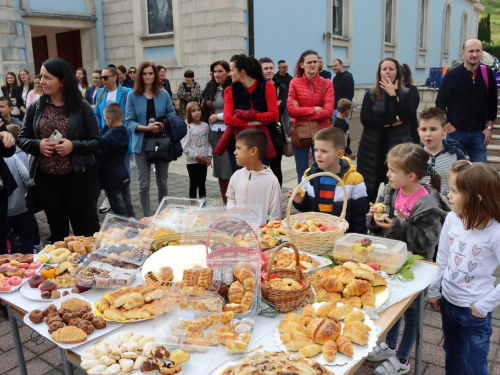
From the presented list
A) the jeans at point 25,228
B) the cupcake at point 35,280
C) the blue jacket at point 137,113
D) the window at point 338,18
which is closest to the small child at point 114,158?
the blue jacket at point 137,113

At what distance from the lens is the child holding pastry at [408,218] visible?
104 inches

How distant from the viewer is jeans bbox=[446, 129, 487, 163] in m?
5.36

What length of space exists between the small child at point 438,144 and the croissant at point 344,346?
7.20 feet

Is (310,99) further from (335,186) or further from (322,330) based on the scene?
(322,330)

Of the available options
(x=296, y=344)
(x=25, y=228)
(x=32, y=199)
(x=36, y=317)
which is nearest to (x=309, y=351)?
(x=296, y=344)

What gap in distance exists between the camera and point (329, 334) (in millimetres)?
1722

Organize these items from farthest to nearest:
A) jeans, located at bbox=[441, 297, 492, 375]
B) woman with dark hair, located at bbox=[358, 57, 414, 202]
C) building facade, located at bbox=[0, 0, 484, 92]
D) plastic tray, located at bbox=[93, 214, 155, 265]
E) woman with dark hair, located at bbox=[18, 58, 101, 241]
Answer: building facade, located at bbox=[0, 0, 484, 92]
woman with dark hair, located at bbox=[358, 57, 414, 202]
woman with dark hair, located at bbox=[18, 58, 101, 241]
plastic tray, located at bbox=[93, 214, 155, 265]
jeans, located at bbox=[441, 297, 492, 375]

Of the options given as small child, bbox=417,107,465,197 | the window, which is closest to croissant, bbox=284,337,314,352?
small child, bbox=417,107,465,197

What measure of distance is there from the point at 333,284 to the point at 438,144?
1980 mm

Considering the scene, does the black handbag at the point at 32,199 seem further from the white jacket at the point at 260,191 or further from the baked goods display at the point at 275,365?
the baked goods display at the point at 275,365

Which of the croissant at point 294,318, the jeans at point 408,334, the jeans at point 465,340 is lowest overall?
the jeans at point 408,334

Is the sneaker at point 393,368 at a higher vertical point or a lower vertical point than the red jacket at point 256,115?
lower

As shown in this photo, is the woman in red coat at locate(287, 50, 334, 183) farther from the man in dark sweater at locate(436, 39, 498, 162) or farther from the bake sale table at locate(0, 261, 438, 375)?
the bake sale table at locate(0, 261, 438, 375)

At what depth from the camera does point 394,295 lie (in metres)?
2.14
